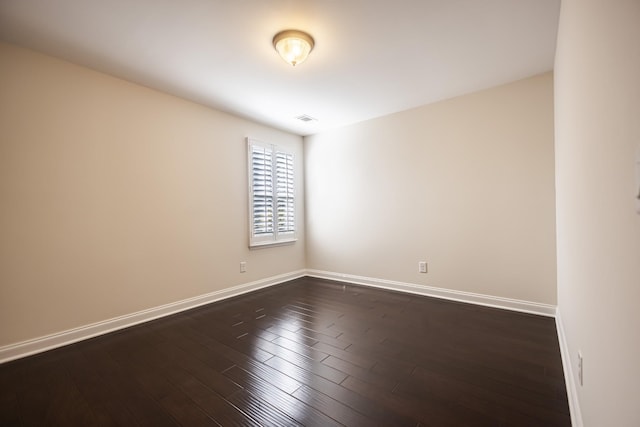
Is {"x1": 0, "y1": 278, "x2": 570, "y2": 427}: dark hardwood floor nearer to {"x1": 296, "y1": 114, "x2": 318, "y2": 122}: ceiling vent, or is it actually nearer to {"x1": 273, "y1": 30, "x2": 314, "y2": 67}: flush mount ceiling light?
{"x1": 273, "y1": 30, "x2": 314, "y2": 67}: flush mount ceiling light

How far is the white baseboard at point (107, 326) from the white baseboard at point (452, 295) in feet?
4.76

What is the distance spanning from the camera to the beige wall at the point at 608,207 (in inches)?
24.5

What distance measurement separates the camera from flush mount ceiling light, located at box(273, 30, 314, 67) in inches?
81.7

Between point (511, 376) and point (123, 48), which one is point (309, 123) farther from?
point (511, 376)

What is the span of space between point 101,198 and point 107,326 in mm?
1186

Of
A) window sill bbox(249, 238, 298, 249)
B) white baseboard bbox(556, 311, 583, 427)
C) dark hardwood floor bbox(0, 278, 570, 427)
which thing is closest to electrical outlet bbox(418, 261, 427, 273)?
dark hardwood floor bbox(0, 278, 570, 427)

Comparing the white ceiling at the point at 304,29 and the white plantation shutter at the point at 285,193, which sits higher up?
the white ceiling at the point at 304,29

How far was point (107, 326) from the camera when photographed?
2.57 metres

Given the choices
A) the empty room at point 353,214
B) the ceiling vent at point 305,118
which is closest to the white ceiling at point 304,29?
the empty room at point 353,214

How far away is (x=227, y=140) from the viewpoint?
3654 millimetres

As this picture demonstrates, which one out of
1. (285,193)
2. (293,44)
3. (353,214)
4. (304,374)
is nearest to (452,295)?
(353,214)

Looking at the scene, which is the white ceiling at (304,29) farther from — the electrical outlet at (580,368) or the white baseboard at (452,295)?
the white baseboard at (452,295)

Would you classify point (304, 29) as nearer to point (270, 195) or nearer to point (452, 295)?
point (270, 195)

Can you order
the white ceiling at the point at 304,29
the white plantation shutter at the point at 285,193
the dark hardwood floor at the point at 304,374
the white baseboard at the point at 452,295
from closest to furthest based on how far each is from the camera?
the dark hardwood floor at the point at 304,374 < the white ceiling at the point at 304,29 < the white baseboard at the point at 452,295 < the white plantation shutter at the point at 285,193
